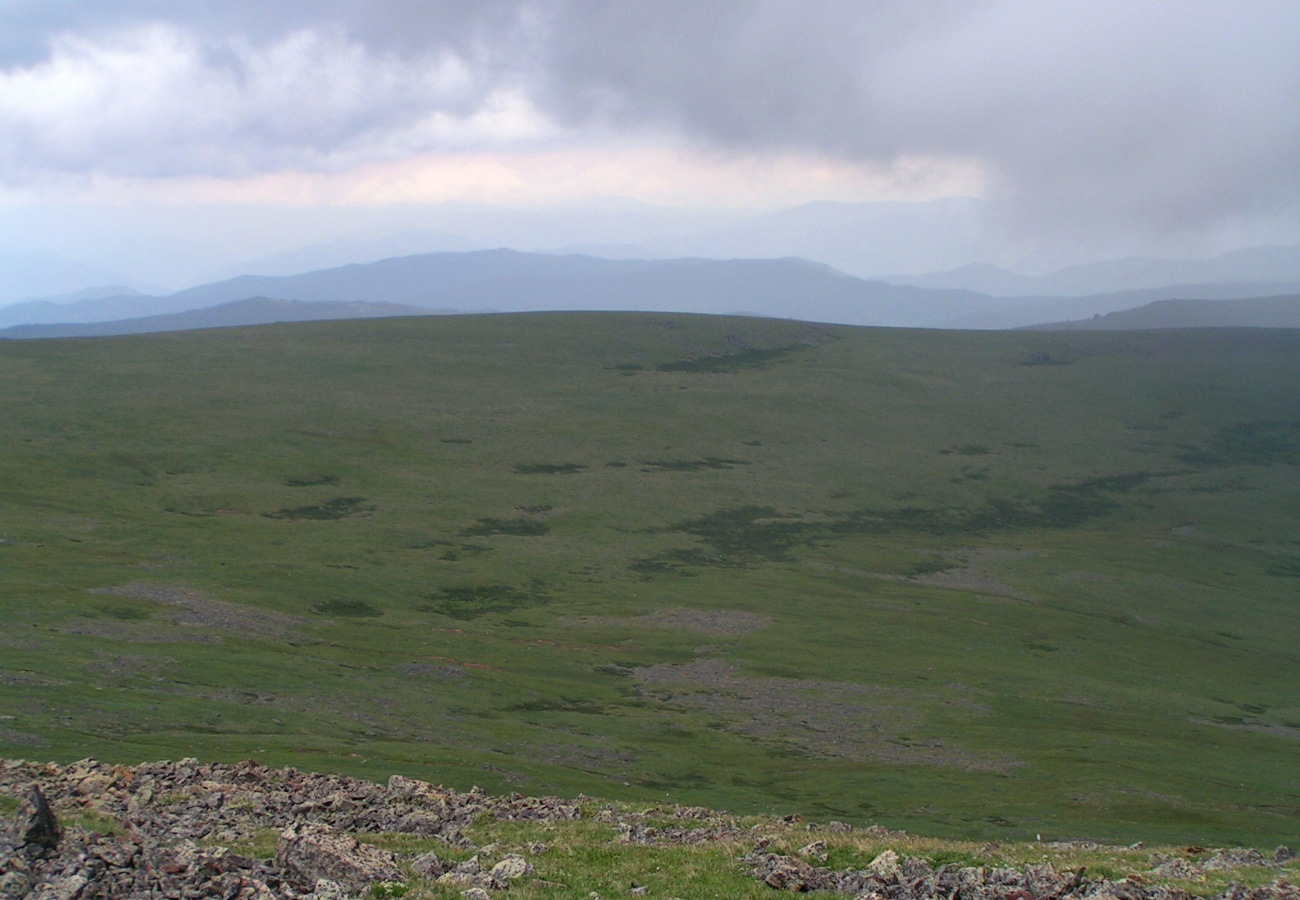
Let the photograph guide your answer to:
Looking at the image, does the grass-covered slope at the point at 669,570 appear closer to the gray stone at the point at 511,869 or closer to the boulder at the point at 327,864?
the gray stone at the point at 511,869

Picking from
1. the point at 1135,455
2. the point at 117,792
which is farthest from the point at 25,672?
the point at 1135,455

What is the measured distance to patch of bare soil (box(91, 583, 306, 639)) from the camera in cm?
5562

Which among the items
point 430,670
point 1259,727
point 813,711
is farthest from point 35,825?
point 1259,727

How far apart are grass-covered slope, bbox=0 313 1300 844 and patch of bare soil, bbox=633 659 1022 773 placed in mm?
278

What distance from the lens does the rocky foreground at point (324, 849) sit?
1390cm

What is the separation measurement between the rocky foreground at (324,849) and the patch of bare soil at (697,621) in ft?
144

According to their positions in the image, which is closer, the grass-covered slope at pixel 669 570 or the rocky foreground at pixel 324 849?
the rocky foreground at pixel 324 849

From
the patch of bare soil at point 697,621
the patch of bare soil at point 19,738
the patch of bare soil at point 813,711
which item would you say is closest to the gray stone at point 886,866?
the patch of bare soil at point 19,738

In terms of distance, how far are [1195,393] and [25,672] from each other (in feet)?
600

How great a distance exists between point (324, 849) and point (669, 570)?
7416 cm

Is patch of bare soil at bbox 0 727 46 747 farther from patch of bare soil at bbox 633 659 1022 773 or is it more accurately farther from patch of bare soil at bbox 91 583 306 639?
patch of bare soil at bbox 633 659 1022 773

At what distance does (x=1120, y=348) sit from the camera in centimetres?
19725

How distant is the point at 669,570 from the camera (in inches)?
3482

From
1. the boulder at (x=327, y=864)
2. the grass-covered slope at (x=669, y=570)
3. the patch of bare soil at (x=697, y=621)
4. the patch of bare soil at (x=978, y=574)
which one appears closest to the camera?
the boulder at (x=327, y=864)
